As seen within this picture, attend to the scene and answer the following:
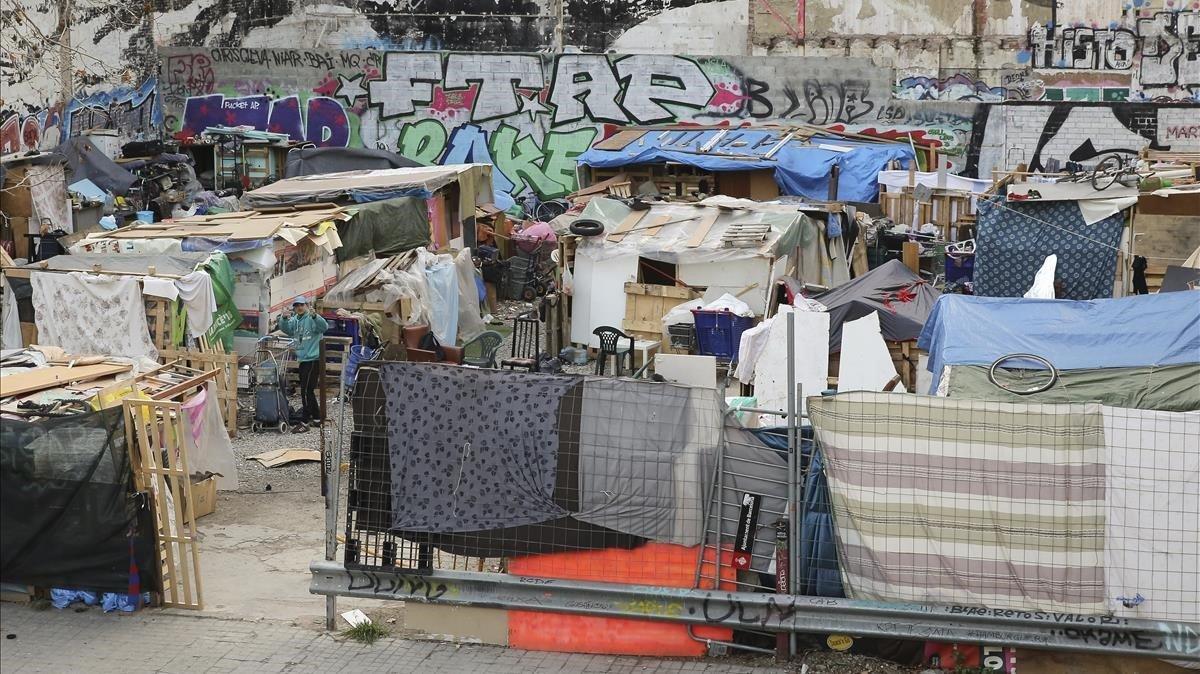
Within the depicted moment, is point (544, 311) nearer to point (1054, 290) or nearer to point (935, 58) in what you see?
point (1054, 290)

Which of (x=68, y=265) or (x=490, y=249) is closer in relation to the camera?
(x=68, y=265)

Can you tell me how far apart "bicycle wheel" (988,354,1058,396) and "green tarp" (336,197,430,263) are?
497 inches

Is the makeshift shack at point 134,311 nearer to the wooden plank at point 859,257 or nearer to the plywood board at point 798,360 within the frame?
the plywood board at point 798,360

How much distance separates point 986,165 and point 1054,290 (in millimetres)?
18055

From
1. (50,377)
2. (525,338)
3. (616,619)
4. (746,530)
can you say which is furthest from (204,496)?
(525,338)

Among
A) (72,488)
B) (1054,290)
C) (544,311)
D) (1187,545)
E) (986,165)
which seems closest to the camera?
(1187,545)

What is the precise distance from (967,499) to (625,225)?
12603 millimetres

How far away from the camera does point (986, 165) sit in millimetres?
31906

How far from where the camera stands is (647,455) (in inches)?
344

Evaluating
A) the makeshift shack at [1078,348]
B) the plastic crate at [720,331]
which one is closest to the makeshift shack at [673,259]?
the plastic crate at [720,331]

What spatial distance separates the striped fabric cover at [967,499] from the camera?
816 cm

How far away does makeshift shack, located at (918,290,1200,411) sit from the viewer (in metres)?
10.0

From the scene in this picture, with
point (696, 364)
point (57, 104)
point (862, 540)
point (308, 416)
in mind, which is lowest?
point (308, 416)

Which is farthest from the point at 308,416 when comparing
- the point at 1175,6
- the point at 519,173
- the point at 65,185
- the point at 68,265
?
the point at 1175,6
